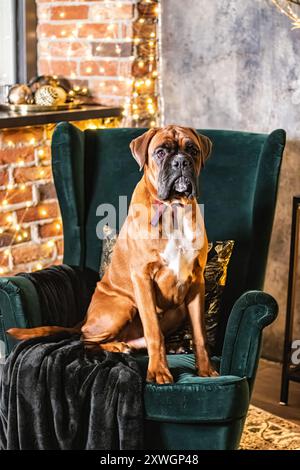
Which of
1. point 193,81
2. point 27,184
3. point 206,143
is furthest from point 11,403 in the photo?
point 193,81

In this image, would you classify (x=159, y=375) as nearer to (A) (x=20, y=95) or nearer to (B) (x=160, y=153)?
(B) (x=160, y=153)

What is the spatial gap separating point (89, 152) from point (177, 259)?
2.74ft

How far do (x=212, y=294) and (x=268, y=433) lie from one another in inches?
24.3

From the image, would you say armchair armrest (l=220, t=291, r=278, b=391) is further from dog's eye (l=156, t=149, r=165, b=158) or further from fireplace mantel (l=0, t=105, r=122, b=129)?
fireplace mantel (l=0, t=105, r=122, b=129)

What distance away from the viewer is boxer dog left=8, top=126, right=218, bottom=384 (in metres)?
2.36

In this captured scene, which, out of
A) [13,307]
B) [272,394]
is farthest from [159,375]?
[272,394]

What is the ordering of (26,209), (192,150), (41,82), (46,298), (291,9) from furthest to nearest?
(41,82)
(26,209)
(291,9)
(46,298)
(192,150)

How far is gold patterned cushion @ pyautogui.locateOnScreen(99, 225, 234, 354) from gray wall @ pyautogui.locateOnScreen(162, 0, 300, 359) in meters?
0.84

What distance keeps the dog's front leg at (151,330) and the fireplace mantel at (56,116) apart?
4.05ft

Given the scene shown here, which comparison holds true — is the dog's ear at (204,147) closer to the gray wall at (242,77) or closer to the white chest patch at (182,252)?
the white chest patch at (182,252)

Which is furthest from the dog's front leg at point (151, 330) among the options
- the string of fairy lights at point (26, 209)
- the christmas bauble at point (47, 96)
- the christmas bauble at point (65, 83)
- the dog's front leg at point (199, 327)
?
the christmas bauble at point (65, 83)

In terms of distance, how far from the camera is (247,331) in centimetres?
230

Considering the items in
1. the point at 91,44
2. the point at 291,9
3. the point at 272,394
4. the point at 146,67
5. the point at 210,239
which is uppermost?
the point at 291,9
